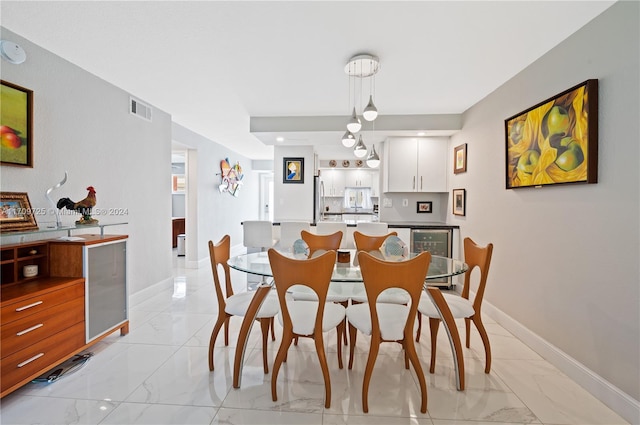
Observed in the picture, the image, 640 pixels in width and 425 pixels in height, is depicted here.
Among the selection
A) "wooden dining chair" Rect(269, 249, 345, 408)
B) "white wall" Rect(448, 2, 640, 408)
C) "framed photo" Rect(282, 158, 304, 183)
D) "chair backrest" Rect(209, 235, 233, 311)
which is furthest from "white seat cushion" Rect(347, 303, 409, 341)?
"framed photo" Rect(282, 158, 304, 183)

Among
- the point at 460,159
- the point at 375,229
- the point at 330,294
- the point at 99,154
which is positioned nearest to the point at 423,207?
the point at 460,159

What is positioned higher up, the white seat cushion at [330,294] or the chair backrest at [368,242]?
the chair backrest at [368,242]

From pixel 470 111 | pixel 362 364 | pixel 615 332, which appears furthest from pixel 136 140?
pixel 615 332

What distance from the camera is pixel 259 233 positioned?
4.18 metres

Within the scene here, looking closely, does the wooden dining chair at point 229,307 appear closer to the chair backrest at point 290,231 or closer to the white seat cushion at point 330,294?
the white seat cushion at point 330,294

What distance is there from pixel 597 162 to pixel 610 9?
953mm

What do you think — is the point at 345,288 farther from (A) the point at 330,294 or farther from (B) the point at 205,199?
(B) the point at 205,199

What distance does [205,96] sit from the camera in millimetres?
3488

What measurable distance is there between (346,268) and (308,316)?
0.52 metres

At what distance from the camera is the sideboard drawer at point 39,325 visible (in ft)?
5.82

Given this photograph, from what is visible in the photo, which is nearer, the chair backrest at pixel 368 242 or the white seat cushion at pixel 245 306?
the white seat cushion at pixel 245 306

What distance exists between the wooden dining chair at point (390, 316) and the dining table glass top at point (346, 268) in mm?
289

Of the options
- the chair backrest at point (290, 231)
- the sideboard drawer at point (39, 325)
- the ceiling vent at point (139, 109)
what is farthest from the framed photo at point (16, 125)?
the chair backrest at point (290, 231)

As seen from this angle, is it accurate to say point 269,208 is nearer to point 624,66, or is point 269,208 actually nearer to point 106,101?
point 106,101
